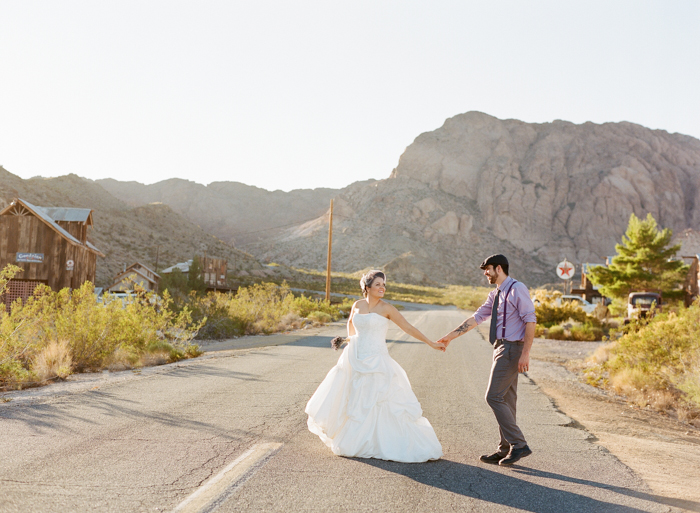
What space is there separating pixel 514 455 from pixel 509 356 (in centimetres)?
95

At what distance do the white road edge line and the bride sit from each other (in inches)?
23.5

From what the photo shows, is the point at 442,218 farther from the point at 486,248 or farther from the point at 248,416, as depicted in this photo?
the point at 248,416

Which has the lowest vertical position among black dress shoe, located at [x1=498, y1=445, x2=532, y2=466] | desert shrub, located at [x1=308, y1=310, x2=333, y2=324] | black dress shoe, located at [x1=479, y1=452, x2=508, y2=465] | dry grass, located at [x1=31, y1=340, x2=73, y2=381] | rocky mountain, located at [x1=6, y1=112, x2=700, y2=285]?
desert shrub, located at [x1=308, y1=310, x2=333, y2=324]

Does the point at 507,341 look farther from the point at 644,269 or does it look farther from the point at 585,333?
the point at 644,269

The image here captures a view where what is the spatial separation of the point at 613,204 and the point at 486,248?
3104 cm

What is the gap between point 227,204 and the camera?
18188cm

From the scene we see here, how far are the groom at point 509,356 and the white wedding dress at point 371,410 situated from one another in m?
0.67

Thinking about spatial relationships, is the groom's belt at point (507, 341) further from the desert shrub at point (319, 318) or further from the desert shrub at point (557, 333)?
the desert shrub at point (319, 318)

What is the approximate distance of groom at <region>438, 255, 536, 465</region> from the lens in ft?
18.5

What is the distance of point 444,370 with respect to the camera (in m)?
13.1

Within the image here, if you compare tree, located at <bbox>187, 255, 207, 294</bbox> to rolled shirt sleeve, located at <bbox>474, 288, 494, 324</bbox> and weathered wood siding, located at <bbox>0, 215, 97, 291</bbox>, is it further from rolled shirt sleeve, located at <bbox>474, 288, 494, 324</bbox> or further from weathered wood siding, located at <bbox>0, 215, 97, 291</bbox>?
rolled shirt sleeve, located at <bbox>474, 288, 494, 324</bbox>

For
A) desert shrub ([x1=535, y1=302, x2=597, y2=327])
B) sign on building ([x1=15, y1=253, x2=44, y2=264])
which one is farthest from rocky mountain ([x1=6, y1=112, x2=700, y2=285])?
desert shrub ([x1=535, y1=302, x2=597, y2=327])

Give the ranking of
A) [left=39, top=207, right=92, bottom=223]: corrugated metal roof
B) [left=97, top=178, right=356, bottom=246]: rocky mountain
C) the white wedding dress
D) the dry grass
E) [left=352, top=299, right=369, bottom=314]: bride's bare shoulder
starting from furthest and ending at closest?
[left=97, top=178, right=356, bottom=246]: rocky mountain < [left=39, top=207, right=92, bottom=223]: corrugated metal roof < the dry grass < [left=352, top=299, right=369, bottom=314]: bride's bare shoulder < the white wedding dress

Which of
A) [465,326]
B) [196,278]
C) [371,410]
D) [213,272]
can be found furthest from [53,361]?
[213,272]
